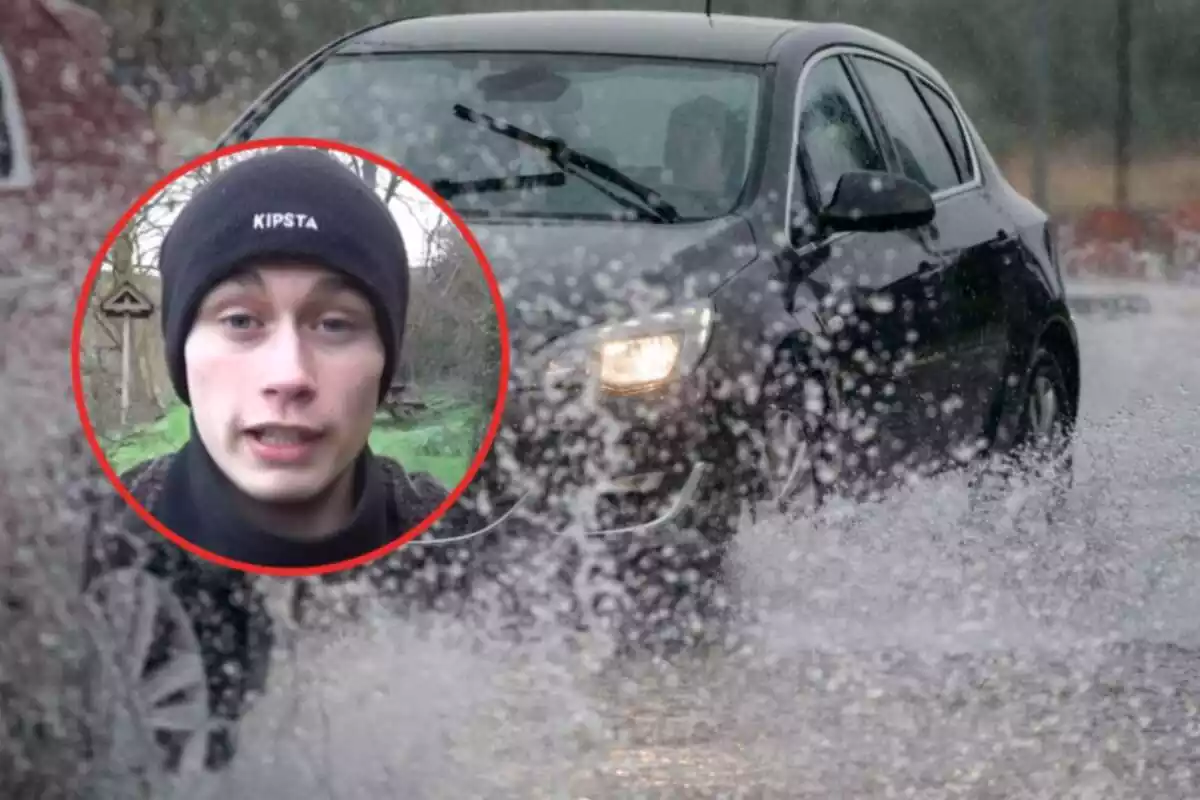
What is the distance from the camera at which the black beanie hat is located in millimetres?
2510

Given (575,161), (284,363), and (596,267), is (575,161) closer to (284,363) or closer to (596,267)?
(596,267)

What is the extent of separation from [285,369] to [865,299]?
9.26 ft

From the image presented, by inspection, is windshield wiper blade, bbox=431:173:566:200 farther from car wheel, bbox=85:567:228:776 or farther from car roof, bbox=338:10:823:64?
car wheel, bbox=85:567:228:776

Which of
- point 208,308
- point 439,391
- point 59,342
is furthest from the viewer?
point 59,342

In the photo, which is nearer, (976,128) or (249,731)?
(249,731)

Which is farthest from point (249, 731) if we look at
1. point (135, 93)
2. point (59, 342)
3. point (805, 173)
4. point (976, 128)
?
point (976, 128)

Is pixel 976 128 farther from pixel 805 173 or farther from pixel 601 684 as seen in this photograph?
pixel 601 684

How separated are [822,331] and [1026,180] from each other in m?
2.30

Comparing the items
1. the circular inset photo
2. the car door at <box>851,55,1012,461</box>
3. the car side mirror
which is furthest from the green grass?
the car door at <box>851,55,1012,461</box>

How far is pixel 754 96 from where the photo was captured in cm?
519

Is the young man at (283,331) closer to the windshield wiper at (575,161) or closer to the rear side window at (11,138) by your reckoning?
the rear side window at (11,138)

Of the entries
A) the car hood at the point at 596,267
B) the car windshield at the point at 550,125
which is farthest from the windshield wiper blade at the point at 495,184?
the car hood at the point at 596,267

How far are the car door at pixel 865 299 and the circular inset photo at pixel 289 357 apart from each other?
6.79 feet

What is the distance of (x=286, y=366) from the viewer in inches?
99.1
